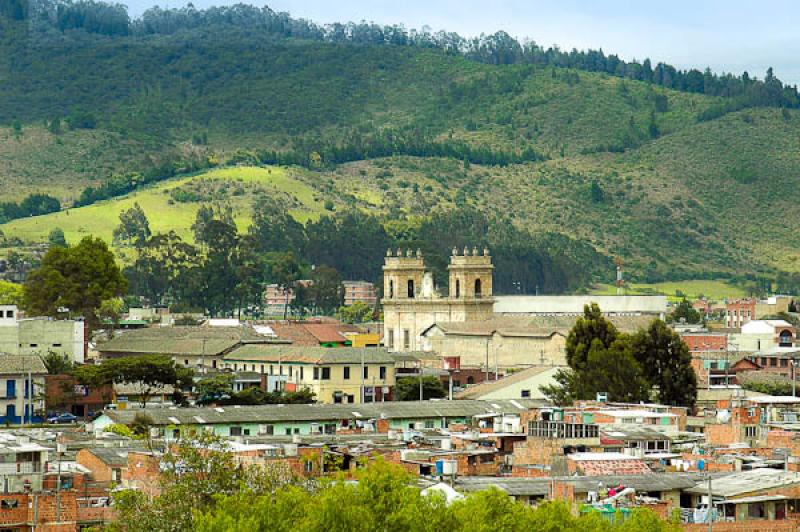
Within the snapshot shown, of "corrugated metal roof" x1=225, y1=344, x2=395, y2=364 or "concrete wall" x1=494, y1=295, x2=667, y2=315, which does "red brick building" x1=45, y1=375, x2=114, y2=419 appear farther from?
"concrete wall" x1=494, y1=295, x2=667, y2=315

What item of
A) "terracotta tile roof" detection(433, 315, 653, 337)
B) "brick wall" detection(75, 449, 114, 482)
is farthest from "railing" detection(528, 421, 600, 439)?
"terracotta tile roof" detection(433, 315, 653, 337)

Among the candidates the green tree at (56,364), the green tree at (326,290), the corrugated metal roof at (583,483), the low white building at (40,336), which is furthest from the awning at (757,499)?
the green tree at (326,290)

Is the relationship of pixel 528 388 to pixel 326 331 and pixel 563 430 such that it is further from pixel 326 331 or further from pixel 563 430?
pixel 563 430

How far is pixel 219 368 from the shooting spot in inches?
4134

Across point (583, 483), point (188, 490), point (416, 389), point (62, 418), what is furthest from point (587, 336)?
point (188, 490)

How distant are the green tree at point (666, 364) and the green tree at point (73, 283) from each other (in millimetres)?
41177

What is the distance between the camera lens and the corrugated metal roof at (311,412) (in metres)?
69.6

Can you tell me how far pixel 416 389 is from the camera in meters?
97.7

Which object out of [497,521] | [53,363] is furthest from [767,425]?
[53,363]

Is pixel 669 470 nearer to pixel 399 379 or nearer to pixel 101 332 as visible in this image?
pixel 399 379

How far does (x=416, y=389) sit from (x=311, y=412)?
81.7 feet

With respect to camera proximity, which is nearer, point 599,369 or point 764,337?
point 599,369

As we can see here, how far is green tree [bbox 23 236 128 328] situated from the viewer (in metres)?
121

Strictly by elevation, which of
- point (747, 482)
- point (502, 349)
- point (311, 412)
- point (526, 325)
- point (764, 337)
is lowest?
point (747, 482)
